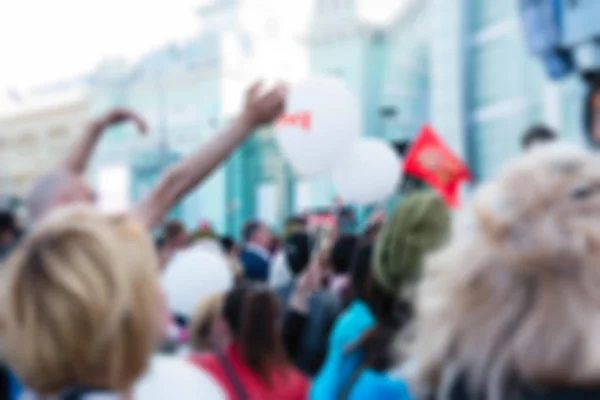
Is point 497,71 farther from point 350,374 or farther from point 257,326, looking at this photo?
point 350,374

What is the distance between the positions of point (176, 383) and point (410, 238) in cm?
75

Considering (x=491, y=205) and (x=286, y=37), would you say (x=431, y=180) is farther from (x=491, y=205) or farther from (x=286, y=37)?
(x=286, y=37)

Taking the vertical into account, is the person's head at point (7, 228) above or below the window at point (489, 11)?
above

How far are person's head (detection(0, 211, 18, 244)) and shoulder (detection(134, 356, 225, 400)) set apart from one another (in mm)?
1204

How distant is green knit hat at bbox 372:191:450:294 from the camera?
2250 mm

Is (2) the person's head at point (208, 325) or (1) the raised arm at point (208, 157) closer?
(1) the raised arm at point (208, 157)

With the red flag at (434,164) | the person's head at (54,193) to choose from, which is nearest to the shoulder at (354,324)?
the person's head at (54,193)

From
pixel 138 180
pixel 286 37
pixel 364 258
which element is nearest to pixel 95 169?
pixel 138 180

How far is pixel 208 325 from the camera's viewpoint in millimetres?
3078

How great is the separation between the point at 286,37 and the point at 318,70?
6757mm

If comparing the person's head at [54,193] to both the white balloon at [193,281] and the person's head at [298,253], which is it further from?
the person's head at [298,253]

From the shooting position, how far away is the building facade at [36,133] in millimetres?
30531

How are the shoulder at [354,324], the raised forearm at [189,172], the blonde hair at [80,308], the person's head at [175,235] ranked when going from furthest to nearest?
the person's head at [175,235] → the shoulder at [354,324] → the raised forearm at [189,172] → the blonde hair at [80,308]

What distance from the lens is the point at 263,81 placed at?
245 centimetres
